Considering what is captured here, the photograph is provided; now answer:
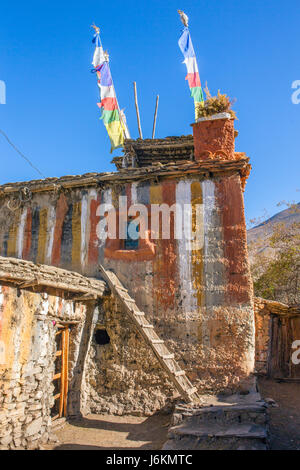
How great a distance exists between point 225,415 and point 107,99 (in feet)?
38.4

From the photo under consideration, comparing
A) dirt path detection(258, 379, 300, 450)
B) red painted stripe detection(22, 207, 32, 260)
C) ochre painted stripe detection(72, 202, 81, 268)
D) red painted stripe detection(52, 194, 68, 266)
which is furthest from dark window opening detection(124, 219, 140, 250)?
dirt path detection(258, 379, 300, 450)

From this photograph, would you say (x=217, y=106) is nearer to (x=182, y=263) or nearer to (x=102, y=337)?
(x=182, y=263)

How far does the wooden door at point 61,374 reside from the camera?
813cm

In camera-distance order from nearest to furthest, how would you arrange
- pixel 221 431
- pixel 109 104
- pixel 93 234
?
pixel 221 431
pixel 93 234
pixel 109 104

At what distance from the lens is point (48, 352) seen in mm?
7492

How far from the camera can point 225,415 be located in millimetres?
6672

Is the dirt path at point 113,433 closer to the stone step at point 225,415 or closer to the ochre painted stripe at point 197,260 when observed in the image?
the stone step at point 225,415

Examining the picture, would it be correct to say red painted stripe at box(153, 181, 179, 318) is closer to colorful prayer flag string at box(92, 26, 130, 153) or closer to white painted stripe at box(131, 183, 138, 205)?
white painted stripe at box(131, 183, 138, 205)

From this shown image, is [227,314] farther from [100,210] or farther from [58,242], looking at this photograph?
[58,242]

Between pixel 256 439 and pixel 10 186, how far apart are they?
8623 millimetres

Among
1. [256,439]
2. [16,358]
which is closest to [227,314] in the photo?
[256,439]

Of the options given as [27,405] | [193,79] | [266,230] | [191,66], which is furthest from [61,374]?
[266,230]

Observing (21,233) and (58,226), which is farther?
(21,233)

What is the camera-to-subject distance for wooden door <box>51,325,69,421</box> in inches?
320
